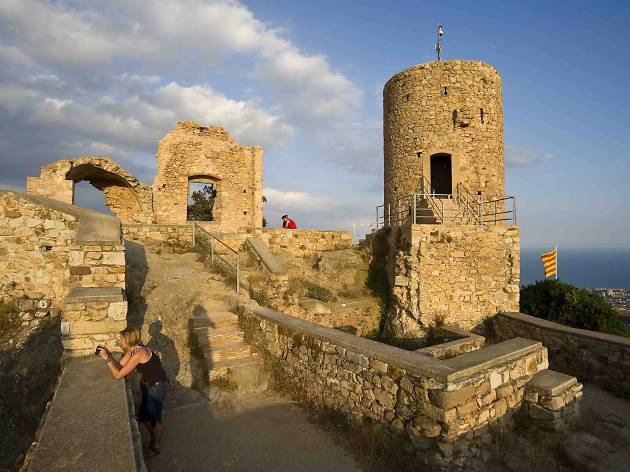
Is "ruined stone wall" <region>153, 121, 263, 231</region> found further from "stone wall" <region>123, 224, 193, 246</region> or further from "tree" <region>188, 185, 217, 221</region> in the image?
"tree" <region>188, 185, 217, 221</region>

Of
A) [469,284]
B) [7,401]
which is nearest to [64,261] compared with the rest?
[7,401]

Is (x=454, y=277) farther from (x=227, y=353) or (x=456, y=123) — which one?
(x=227, y=353)

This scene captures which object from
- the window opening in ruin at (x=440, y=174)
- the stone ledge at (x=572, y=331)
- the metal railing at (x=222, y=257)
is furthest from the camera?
the window opening in ruin at (x=440, y=174)

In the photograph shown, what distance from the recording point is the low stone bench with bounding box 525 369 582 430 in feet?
14.7

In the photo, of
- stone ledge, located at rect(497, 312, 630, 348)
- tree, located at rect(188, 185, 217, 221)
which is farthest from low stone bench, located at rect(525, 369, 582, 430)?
tree, located at rect(188, 185, 217, 221)

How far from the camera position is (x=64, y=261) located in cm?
628

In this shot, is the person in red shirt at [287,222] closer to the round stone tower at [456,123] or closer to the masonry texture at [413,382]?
the round stone tower at [456,123]

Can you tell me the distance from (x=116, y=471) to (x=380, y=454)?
2.84 m

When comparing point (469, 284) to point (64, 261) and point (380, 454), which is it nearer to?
point (380, 454)

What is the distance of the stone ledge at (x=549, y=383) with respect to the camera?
14.8 feet

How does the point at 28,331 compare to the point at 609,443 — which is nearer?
the point at 609,443

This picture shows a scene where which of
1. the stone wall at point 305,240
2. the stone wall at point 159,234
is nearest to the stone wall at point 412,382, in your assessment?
the stone wall at point 305,240

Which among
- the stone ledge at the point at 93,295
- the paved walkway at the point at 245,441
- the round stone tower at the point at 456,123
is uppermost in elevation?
the round stone tower at the point at 456,123

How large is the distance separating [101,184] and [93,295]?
14.3m
